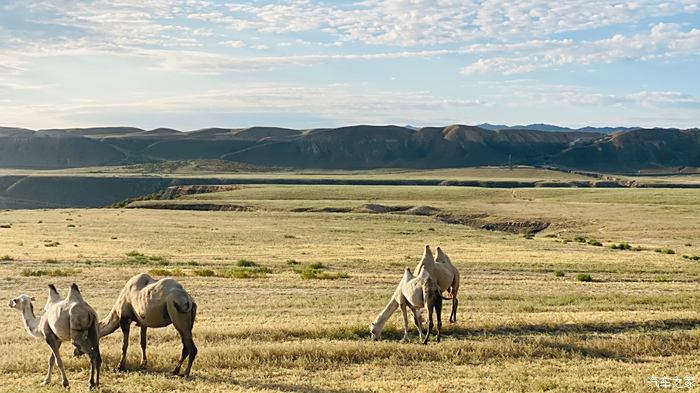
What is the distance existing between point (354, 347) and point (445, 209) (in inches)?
3009

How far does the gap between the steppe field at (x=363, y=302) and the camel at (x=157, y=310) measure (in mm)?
735

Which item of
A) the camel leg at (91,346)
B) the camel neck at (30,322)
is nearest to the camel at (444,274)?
the camel leg at (91,346)

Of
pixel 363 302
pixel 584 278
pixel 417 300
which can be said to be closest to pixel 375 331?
pixel 417 300

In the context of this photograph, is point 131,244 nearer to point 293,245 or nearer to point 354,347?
point 293,245

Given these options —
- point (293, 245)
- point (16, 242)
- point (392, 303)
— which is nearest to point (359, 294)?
point (392, 303)

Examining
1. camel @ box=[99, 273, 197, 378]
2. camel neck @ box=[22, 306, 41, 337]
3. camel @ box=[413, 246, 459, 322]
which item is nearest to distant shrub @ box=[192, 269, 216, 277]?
camel @ box=[413, 246, 459, 322]

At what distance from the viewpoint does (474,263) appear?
4238cm

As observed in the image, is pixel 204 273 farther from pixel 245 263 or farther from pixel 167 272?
pixel 245 263

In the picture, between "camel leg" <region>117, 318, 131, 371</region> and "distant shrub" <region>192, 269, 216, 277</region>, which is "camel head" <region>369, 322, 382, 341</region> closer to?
"camel leg" <region>117, 318, 131, 371</region>

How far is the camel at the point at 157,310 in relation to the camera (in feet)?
50.8

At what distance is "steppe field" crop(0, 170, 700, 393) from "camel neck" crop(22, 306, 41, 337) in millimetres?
990

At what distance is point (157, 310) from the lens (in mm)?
15719

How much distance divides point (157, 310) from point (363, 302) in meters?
11.7

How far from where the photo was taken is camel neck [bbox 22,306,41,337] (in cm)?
1577
